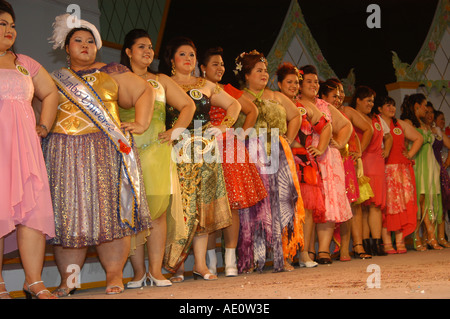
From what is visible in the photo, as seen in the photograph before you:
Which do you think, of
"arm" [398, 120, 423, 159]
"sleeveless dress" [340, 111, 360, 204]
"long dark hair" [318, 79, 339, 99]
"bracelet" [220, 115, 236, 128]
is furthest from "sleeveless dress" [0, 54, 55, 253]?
"arm" [398, 120, 423, 159]

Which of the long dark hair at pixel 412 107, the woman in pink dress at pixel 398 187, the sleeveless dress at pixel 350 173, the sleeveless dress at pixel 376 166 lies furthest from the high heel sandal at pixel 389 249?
the long dark hair at pixel 412 107

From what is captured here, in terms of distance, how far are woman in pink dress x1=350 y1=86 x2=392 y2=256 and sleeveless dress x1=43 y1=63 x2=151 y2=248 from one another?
2.58 m

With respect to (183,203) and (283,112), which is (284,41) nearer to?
(283,112)

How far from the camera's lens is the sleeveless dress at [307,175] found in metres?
4.28

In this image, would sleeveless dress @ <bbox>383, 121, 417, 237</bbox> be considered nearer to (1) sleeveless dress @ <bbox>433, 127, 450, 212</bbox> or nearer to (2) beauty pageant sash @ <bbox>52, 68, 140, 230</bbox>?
(1) sleeveless dress @ <bbox>433, 127, 450, 212</bbox>

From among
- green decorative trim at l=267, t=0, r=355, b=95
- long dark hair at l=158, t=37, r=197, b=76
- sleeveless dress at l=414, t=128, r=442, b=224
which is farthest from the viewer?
green decorative trim at l=267, t=0, r=355, b=95

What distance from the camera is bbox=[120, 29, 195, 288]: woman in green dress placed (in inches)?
129

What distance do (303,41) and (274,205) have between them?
9.99ft

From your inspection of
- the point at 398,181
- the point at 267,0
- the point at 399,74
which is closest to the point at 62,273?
the point at 398,181

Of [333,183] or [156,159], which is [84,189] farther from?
[333,183]

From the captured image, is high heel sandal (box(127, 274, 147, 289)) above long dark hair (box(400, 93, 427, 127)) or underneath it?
underneath

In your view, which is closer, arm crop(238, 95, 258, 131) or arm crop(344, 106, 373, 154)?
arm crop(238, 95, 258, 131)

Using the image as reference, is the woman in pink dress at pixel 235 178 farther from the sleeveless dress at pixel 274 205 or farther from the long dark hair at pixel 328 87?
the long dark hair at pixel 328 87

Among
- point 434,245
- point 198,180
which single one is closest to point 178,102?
point 198,180
